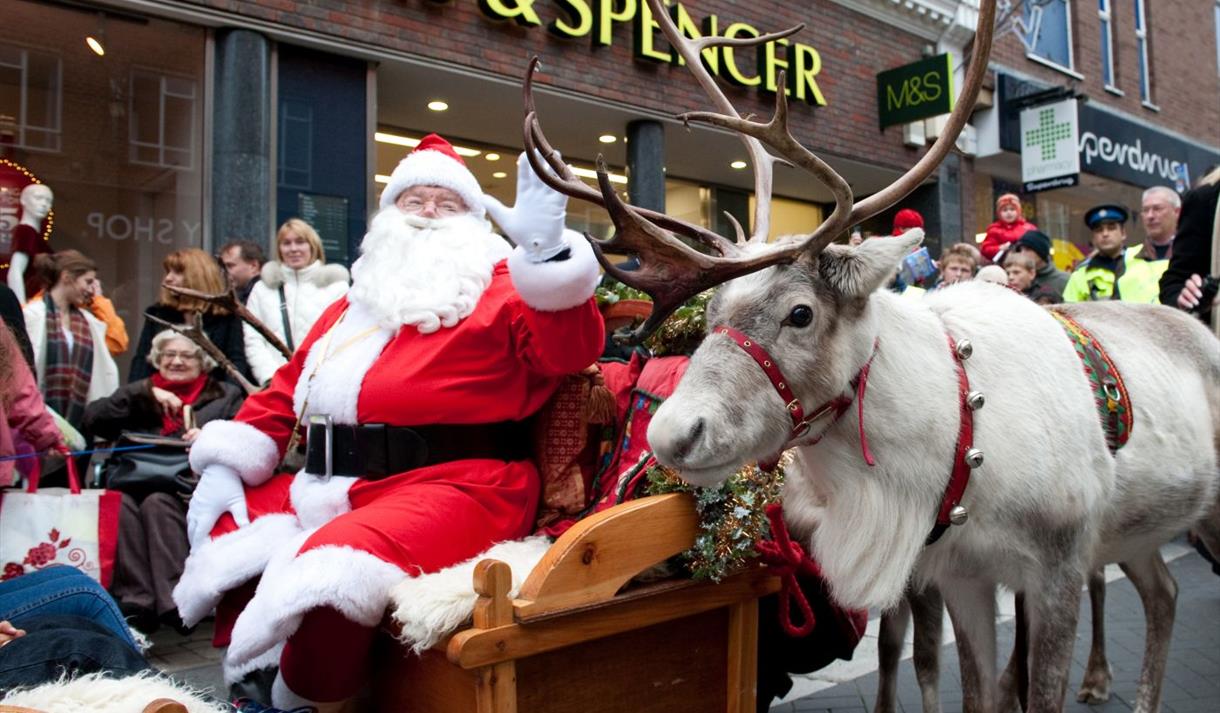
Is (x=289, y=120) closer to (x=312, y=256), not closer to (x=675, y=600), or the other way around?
(x=312, y=256)

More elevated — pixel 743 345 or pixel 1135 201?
pixel 1135 201

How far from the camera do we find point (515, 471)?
122 inches

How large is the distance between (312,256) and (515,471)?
10.6ft

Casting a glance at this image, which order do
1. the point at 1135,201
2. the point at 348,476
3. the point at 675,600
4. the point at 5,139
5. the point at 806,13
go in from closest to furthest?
the point at 675,600, the point at 348,476, the point at 5,139, the point at 806,13, the point at 1135,201

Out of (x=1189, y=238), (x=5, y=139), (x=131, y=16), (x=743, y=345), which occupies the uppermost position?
(x=131, y=16)

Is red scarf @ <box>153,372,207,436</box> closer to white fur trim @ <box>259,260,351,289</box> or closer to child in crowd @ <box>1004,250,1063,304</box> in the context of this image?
white fur trim @ <box>259,260,351,289</box>

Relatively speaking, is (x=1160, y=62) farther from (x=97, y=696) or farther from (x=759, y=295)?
(x=97, y=696)

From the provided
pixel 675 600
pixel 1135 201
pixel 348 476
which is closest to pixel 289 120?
pixel 348 476

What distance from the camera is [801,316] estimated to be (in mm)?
2316

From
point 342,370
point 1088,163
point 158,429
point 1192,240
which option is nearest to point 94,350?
point 158,429

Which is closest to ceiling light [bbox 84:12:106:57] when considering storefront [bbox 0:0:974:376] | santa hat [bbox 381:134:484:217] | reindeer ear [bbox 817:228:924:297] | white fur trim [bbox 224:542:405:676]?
storefront [bbox 0:0:974:376]

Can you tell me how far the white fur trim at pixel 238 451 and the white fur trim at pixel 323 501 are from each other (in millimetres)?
287

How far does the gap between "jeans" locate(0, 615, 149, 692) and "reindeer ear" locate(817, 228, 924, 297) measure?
1.90 meters

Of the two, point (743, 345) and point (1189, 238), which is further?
point (1189, 238)
